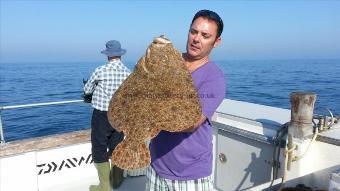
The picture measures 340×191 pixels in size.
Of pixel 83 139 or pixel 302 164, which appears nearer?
pixel 302 164

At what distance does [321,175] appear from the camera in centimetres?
346

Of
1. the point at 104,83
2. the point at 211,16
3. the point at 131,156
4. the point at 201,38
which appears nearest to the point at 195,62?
the point at 201,38

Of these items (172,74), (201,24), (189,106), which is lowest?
(189,106)

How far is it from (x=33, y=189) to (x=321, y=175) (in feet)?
12.3

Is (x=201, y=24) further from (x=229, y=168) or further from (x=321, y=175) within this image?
(x=229, y=168)

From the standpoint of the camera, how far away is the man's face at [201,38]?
2.23 meters

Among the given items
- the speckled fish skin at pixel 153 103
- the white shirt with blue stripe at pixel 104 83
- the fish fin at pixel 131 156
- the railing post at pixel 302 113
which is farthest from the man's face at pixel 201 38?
the white shirt with blue stripe at pixel 104 83

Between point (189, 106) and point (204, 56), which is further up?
point (204, 56)

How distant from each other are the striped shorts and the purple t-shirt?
0.11ft

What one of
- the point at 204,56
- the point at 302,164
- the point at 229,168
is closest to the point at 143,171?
the point at 229,168

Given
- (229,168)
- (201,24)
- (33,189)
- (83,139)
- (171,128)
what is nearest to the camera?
(171,128)

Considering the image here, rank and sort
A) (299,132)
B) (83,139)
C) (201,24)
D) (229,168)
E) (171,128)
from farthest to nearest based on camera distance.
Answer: (83,139), (229,168), (299,132), (201,24), (171,128)

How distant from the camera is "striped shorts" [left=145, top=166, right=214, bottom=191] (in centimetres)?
240

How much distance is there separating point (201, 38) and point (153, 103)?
57 centimetres
